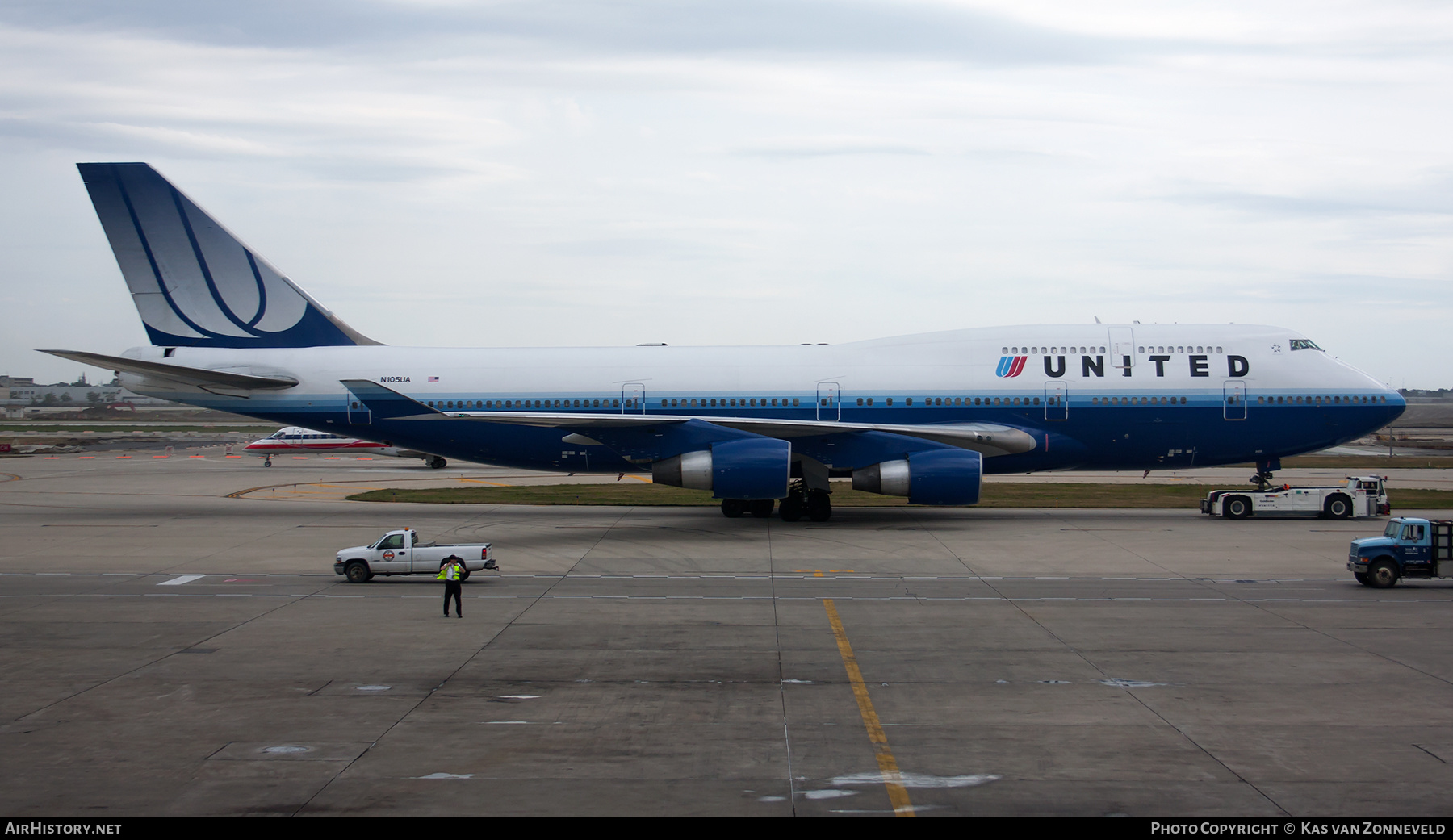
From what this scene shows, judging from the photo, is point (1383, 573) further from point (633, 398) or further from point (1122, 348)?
point (633, 398)

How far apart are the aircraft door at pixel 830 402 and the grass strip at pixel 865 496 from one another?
611 centimetres

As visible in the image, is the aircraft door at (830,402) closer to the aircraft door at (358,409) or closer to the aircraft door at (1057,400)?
the aircraft door at (1057,400)

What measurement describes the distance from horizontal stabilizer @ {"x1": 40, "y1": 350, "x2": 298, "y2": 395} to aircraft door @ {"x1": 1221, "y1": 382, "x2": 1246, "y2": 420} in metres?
29.6

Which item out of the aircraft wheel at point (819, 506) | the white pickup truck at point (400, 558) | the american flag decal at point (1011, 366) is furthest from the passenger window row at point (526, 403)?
the american flag decal at point (1011, 366)

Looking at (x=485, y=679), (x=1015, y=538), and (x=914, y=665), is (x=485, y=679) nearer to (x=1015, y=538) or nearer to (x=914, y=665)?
(x=914, y=665)

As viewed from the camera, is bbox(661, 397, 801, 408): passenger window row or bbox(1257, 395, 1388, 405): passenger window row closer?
bbox(1257, 395, 1388, 405): passenger window row

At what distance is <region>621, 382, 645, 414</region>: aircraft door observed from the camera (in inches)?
1272

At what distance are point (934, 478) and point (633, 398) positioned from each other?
9.82 meters

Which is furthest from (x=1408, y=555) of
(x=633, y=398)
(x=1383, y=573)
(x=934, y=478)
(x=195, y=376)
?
(x=195, y=376)

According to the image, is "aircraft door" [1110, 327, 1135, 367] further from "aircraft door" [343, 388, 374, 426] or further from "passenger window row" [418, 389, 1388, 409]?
"aircraft door" [343, 388, 374, 426]

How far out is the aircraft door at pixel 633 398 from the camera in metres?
32.3

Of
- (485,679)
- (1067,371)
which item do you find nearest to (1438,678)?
(485,679)

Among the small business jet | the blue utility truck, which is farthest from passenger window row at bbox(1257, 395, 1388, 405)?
the small business jet

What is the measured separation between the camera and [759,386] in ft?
106
